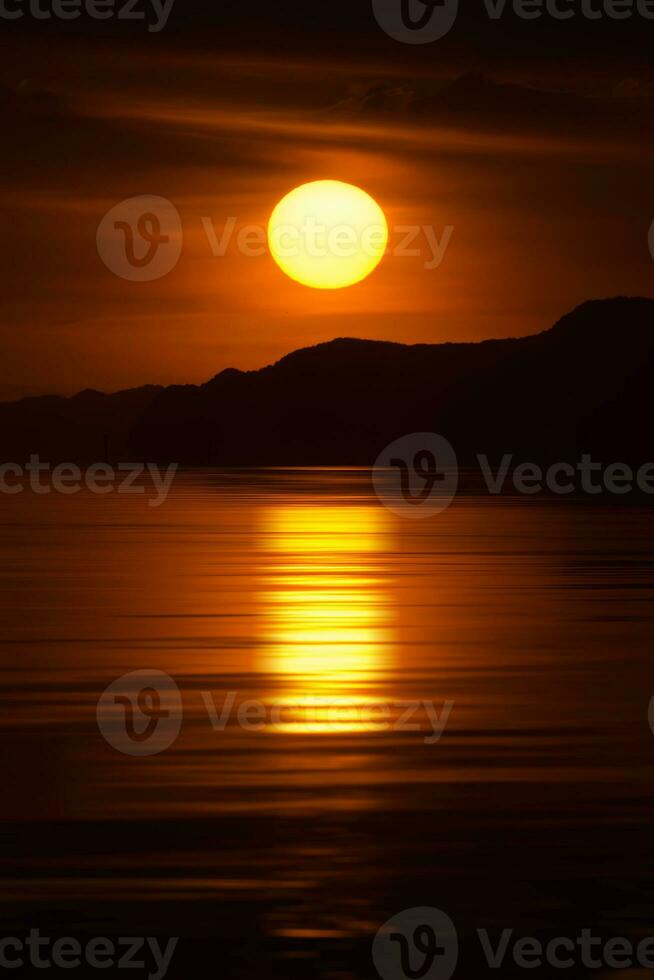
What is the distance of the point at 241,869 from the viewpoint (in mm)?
10117

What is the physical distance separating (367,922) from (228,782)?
12.3ft

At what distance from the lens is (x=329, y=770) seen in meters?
13.2

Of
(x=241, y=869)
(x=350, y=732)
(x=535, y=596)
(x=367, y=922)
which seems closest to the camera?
(x=367, y=922)

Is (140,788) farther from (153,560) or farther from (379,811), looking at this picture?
(153,560)

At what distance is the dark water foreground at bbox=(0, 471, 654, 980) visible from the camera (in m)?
9.27

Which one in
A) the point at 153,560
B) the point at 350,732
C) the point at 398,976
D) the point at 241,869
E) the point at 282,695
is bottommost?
the point at 398,976

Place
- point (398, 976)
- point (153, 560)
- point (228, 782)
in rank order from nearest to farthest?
point (398, 976) → point (228, 782) → point (153, 560)

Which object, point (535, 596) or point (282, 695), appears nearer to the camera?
point (282, 695)

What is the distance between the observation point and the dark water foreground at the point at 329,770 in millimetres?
9273

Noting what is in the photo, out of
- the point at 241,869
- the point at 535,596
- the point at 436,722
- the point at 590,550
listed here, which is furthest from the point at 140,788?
the point at 590,550

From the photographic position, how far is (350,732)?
1495 cm

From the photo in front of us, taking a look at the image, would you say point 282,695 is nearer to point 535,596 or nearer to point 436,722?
point 436,722

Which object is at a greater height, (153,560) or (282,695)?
(153,560)

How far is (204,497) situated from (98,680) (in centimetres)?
6224
